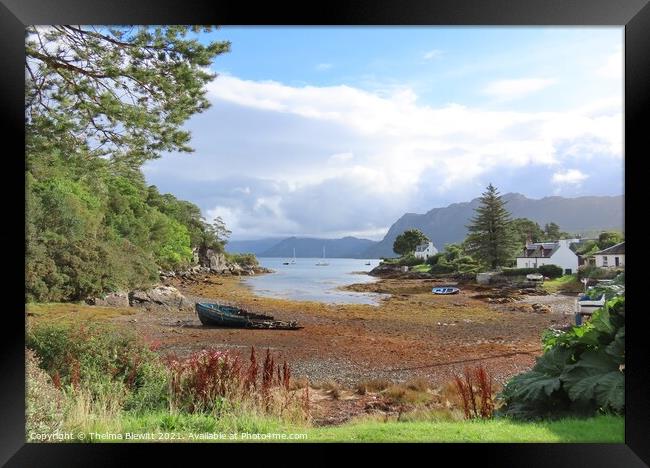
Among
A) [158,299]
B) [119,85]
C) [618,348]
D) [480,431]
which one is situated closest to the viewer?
[618,348]

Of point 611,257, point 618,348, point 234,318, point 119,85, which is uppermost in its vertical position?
point 119,85

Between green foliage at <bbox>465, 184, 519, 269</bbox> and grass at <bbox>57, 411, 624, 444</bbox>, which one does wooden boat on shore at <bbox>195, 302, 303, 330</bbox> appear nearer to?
grass at <bbox>57, 411, 624, 444</bbox>

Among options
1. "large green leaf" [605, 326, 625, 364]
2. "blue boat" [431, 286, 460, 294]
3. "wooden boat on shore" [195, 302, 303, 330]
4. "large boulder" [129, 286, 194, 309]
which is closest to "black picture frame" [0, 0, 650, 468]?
"large green leaf" [605, 326, 625, 364]

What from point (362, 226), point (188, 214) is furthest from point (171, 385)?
point (362, 226)

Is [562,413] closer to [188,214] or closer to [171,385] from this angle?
[171,385]

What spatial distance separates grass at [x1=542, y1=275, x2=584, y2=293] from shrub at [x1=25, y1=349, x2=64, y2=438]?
378 centimetres

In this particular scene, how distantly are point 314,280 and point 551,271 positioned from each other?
1.84 m

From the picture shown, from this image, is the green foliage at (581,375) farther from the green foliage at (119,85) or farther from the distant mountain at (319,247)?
the green foliage at (119,85)

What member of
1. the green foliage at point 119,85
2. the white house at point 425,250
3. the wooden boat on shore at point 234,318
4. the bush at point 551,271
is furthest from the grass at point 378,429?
the green foliage at point 119,85

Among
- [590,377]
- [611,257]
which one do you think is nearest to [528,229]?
[611,257]

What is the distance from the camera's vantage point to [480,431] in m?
4.06

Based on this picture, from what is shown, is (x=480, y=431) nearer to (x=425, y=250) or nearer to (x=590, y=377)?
(x=590, y=377)

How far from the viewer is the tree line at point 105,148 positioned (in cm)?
426

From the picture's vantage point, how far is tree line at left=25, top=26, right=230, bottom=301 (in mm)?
4258
